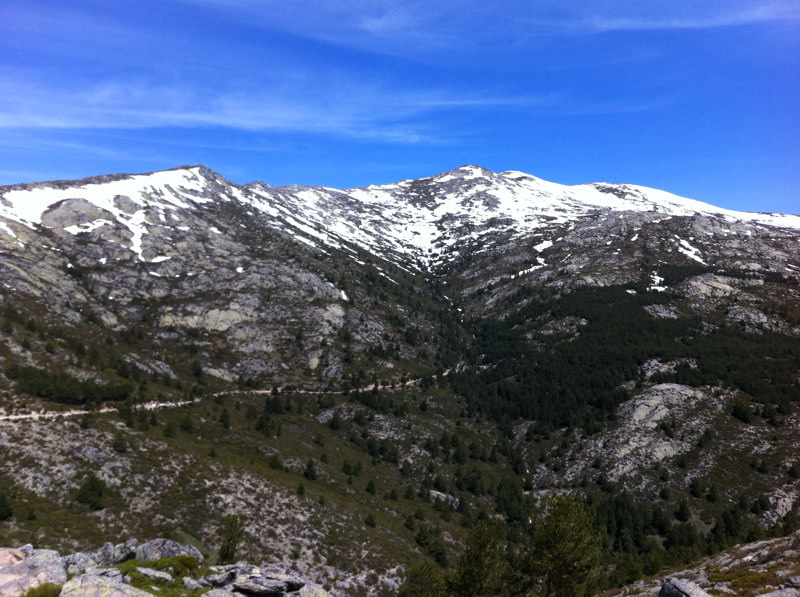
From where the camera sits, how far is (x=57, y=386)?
7169 centimetres

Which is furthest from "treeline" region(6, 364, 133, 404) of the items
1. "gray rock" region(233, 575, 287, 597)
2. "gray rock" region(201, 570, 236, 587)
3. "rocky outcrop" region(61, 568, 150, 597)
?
"rocky outcrop" region(61, 568, 150, 597)

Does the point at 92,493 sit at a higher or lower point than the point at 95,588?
lower

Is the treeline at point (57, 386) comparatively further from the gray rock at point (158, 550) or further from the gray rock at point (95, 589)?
the gray rock at point (95, 589)

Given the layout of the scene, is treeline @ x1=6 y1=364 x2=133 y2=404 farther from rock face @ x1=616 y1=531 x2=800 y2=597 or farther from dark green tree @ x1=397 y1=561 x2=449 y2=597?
rock face @ x1=616 y1=531 x2=800 y2=597

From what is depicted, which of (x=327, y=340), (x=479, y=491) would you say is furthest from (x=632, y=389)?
(x=327, y=340)

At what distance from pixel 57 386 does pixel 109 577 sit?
197 ft

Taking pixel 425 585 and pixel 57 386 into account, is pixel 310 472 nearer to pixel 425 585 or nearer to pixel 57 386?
pixel 425 585

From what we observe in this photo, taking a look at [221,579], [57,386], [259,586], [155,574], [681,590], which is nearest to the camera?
[681,590]

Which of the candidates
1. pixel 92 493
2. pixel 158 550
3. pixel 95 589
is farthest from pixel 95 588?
pixel 92 493

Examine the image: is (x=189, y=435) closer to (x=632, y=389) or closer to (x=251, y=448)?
(x=251, y=448)

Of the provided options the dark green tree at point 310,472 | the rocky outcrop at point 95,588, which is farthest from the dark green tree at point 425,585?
the dark green tree at point 310,472

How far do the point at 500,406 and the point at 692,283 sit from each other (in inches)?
4099

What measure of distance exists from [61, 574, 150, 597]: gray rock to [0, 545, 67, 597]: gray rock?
6.91 feet

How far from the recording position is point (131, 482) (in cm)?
5612
